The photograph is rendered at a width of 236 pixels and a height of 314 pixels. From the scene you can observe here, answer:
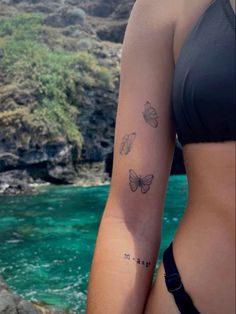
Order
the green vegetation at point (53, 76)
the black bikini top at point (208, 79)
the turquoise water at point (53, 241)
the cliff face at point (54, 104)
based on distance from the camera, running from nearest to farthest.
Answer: the black bikini top at point (208, 79) → the turquoise water at point (53, 241) → the cliff face at point (54, 104) → the green vegetation at point (53, 76)

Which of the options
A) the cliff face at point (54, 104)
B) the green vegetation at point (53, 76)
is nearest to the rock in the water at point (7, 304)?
the cliff face at point (54, 104)

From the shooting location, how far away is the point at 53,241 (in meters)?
11.5

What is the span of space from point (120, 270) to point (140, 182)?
0.68 ft

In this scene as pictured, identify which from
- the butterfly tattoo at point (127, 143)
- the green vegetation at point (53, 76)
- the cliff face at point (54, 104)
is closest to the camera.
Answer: the butterfly tattoo at point (127, 143)

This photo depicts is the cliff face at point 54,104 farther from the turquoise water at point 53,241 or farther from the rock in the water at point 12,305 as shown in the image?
the rock in the water at point 12,305

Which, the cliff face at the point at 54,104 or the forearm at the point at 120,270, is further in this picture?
the cliff face at the point at 54,104

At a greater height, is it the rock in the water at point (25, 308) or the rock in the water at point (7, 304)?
the rock in the water at point (7, 304)

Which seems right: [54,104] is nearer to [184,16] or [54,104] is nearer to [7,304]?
[7,304]

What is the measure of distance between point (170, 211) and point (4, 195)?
7.81m

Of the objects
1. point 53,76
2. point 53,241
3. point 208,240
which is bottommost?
point 53,241

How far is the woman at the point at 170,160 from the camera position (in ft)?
3.05

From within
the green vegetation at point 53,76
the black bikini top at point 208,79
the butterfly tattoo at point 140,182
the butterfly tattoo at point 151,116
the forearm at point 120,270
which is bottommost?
the green vegetation at point 53,76

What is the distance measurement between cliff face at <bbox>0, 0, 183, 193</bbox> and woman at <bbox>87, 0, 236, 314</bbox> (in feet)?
66.3

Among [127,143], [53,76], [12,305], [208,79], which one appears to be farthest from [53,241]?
[53,76]
